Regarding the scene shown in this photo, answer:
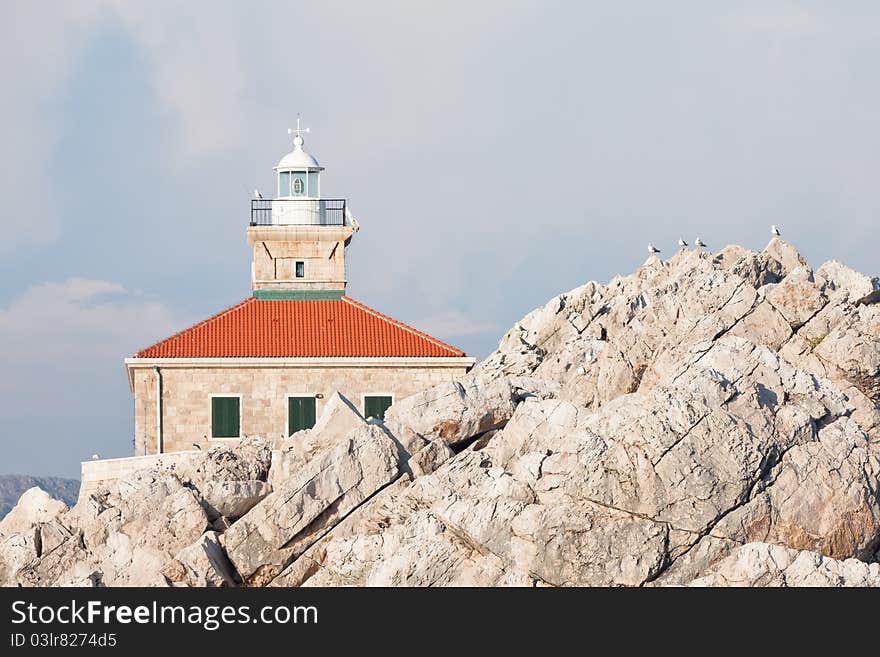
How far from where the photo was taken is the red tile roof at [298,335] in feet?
168

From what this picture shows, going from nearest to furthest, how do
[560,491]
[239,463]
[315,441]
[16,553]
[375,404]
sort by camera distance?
1. [560,491]
2. [16,553]
3. [315,441]
4. [239,463]
5. [375,404]

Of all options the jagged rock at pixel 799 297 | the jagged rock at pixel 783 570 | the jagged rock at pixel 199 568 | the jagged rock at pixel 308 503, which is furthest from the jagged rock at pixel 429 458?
the jagged rock at pixel 799 297

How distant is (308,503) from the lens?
35.5 metres

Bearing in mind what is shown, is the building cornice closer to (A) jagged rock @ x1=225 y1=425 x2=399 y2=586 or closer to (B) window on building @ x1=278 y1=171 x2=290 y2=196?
(B) window on building @ x1=278 y1=171 x2=290 y2=196

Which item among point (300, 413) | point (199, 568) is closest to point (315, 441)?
point (199, 568)

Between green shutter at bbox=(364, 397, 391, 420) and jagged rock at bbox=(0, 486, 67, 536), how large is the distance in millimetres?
13049

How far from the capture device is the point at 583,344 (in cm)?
4794

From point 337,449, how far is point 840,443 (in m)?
11.2

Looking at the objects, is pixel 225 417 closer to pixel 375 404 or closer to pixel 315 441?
pixel 375 404

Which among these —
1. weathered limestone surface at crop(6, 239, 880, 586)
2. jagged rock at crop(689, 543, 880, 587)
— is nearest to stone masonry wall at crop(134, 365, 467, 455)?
weathered limestone surface at crop(6, 239, 880, 586)

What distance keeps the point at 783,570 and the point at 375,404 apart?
2147cm

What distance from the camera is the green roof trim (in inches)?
2189

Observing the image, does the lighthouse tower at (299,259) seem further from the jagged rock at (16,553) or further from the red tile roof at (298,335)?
the jagged rock at (16,553)

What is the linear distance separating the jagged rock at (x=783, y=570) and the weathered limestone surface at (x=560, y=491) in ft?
0.14
